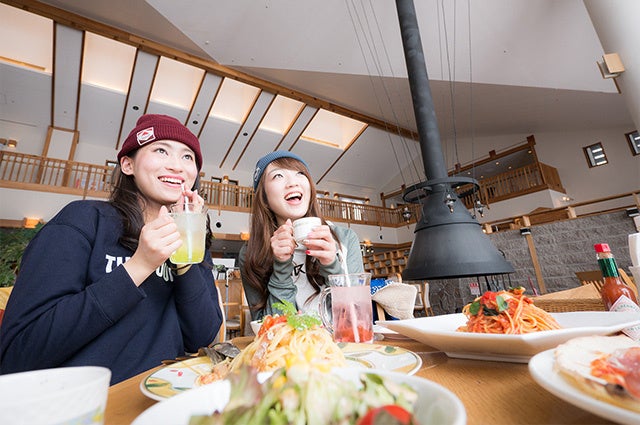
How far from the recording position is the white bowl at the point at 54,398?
24cm

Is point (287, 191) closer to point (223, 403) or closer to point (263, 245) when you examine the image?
point (263, 245)

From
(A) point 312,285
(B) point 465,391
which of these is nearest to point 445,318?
(B) point 465,391

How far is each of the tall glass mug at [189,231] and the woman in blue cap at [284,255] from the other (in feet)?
1.46

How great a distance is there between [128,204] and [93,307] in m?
0.48

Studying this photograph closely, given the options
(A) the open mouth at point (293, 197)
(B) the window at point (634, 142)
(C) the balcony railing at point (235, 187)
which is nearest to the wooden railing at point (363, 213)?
(C) the balcony railing at point (235, 187)

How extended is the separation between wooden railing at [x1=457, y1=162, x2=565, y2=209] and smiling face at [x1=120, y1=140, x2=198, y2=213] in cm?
961

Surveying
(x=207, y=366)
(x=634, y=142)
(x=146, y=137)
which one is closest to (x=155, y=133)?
(x=146, y=137)

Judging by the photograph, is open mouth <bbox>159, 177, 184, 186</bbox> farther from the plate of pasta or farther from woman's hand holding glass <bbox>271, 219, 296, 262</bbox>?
the plate of pasta

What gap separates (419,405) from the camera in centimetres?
29

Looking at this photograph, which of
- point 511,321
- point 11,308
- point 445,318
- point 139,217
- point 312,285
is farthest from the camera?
point 312,285

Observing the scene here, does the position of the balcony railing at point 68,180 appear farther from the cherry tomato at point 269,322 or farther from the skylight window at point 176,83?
the cherry tomato at point 269,322

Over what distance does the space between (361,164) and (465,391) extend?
13.2 meters

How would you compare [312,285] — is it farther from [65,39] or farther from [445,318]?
[65,39]

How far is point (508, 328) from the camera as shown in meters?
0.67
